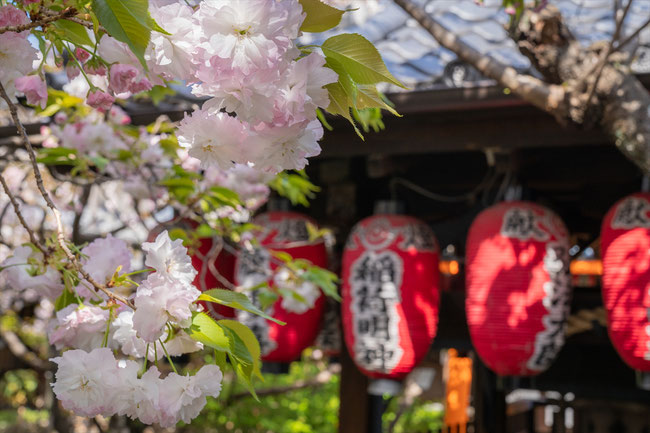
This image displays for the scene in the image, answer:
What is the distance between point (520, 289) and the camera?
10.7 feet

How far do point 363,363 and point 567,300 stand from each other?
1045mm

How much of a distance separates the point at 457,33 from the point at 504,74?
4.83 feet

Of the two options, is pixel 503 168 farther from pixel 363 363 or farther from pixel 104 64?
pixel 104 64

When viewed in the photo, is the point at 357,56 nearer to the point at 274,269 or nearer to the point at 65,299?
the point at 65,299

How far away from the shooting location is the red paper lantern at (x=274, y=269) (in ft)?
12.7

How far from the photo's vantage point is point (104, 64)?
1.20 meters

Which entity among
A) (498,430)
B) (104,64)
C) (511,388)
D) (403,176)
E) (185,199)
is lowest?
(498,430)

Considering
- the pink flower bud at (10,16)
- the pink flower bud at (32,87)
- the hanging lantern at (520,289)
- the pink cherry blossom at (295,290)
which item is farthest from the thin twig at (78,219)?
the pink flower bud at (10,16)

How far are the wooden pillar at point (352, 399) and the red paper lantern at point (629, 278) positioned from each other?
68.3 inches

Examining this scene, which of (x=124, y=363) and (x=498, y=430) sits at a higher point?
(x=124, y=363)

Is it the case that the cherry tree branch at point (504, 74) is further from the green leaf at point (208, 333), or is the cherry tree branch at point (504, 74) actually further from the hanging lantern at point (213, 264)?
the green leaf at point (208, 333)

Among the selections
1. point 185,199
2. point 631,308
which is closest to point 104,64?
point 185,199

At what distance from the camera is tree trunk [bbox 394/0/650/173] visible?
239 centimetres

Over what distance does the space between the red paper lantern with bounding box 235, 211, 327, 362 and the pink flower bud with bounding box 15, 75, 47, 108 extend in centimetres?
245
